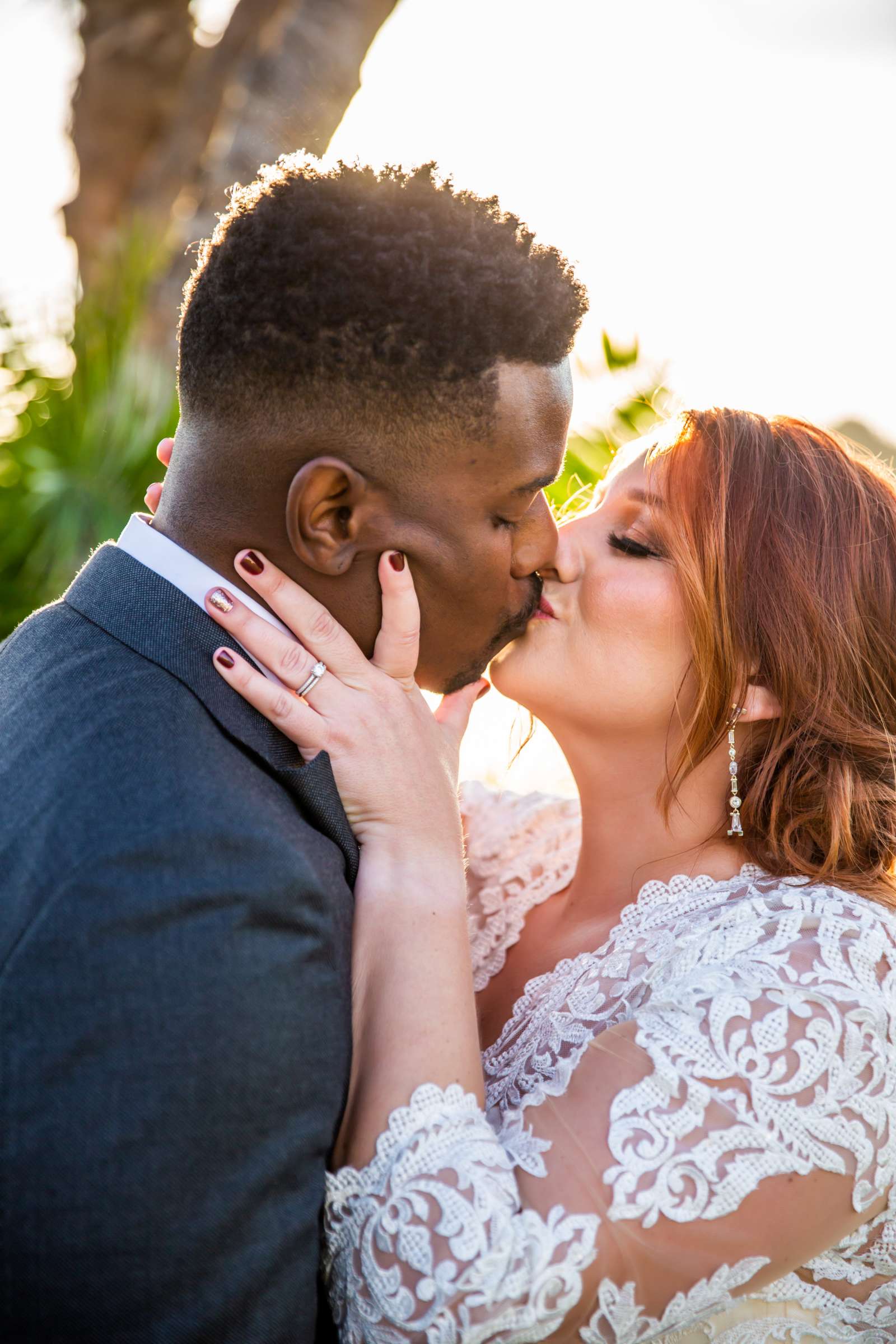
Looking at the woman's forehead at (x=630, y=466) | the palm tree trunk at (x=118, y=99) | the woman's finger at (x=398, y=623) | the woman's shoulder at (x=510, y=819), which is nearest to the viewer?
the woman's finger at (x=398, y=623)

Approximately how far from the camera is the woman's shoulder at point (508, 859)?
3.44 meters

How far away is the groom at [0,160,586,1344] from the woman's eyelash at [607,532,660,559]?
22.9 inches

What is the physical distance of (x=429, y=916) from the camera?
208 cm

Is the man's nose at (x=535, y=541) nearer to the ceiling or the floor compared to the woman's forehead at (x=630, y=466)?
nearer to the floor

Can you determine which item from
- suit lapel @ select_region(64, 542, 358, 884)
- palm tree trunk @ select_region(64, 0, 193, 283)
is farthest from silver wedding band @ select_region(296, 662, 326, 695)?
palm tree trunk @ select_region(64, 0, 193, 283)

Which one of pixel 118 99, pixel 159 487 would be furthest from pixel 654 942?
pixel 118 99

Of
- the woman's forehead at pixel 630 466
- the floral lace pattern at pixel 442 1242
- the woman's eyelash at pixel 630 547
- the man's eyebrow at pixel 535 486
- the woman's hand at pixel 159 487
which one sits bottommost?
the floral lace pattern at pixel 442 1242

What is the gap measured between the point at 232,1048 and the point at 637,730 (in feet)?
5.46

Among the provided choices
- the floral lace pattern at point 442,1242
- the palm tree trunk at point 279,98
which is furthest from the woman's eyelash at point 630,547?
the palm tree trunk at point 279,98

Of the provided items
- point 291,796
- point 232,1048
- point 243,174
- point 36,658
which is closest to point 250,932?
point 232,1048

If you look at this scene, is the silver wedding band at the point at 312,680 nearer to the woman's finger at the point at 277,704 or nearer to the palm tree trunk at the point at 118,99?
the woman's finger at the point at 277,704

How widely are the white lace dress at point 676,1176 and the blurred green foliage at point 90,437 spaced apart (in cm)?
265

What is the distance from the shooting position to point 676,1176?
1.94 metres

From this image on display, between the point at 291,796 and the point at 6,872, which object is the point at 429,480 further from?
the point at 6,872
